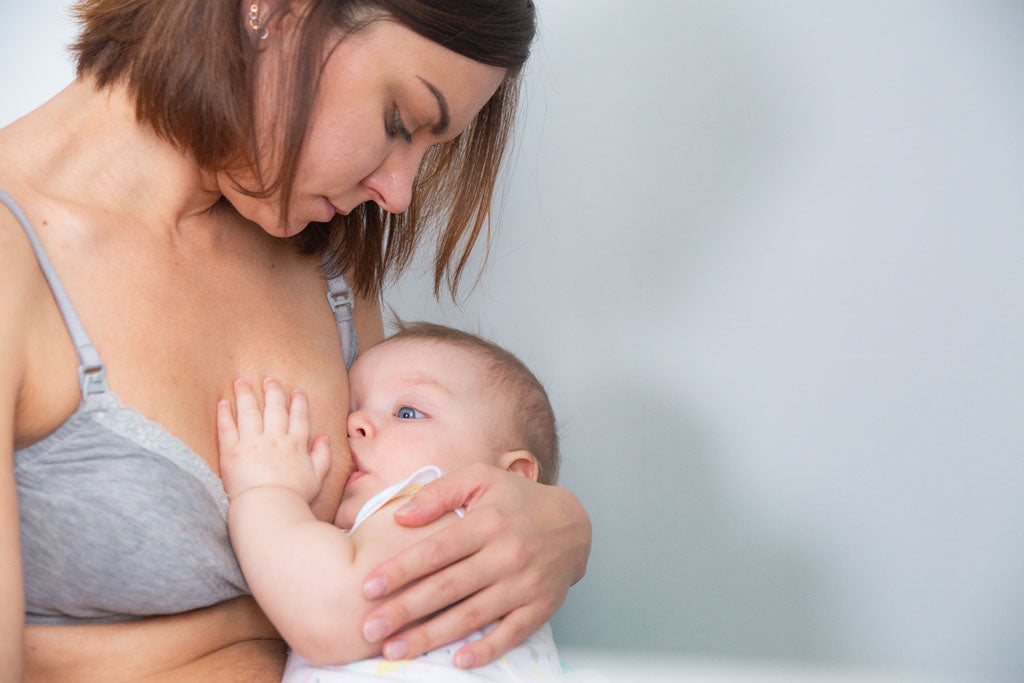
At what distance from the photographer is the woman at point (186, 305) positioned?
3.53 ft

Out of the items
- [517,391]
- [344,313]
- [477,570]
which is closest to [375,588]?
[477,570]

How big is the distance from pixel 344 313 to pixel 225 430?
409 mm

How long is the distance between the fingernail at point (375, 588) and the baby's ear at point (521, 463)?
41 centimetres

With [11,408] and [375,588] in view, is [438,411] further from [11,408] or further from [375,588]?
[11,408]

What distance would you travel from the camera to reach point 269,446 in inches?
49.1

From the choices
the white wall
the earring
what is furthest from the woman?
the white wall

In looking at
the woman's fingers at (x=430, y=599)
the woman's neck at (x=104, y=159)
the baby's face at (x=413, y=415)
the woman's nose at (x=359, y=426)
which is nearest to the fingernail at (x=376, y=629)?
the woman's fingers at (x=430, y=599)

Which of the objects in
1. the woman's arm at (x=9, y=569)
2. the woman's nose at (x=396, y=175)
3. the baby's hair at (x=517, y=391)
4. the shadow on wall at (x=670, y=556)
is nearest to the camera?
the woman's arm at (x=9, y=569)

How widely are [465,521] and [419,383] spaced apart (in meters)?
0.32

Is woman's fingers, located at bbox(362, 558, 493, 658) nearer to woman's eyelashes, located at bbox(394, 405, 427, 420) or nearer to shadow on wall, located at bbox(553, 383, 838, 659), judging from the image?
woman's eyelashes, located at bbox(394, 405, 427, 420)

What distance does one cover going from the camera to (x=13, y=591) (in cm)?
92

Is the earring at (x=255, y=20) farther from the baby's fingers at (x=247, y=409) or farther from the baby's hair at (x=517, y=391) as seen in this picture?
the baby's hair at (x=517, y=391)

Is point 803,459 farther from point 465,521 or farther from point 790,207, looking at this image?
point 465,521

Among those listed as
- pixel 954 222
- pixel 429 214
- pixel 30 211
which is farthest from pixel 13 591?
pixel 954 222
